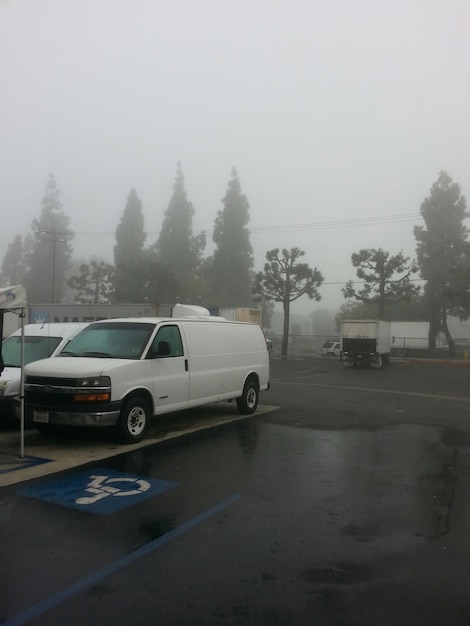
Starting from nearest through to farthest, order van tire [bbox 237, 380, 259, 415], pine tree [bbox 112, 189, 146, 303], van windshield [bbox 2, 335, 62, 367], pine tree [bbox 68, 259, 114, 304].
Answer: van windshield [bbox 2, 335, 62, 367]
van tire [bbox 237, 380, 259, 415]
pine tree [bbox 68, 259, 114, 304]
pine tree [bbox 112, 189, 146, 303]

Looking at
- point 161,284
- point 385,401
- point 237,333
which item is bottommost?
point 385,401

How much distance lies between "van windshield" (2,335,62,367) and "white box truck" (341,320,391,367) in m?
22.6

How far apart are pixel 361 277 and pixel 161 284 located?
54.6 ft

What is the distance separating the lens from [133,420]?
783cm

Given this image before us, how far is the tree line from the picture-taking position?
40.6 m

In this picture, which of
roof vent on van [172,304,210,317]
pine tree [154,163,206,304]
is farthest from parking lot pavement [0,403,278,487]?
pine tree [154,163,206,304]

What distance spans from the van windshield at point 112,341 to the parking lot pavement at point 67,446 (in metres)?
1.24

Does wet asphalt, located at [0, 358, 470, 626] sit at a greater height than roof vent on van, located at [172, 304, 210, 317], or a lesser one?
lesser

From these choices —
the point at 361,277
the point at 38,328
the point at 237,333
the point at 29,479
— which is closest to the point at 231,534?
the point at 29,479

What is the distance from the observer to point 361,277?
134 ft

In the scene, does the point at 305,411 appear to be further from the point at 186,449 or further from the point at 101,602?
the point at 101,602

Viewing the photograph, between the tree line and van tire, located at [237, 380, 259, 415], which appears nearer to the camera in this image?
van tire, located at [237, 380, 259, 415]

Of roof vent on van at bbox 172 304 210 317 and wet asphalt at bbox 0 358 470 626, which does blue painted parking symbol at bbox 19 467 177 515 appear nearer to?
wet asphalt at bbox 0 358 470 626

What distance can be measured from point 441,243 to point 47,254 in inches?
1897
